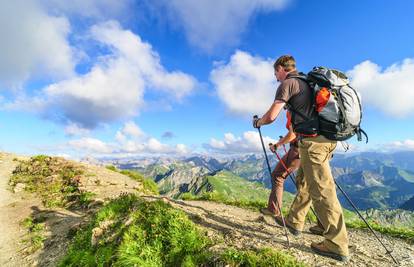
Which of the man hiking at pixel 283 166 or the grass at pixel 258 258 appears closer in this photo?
the grass at pixel 258 258

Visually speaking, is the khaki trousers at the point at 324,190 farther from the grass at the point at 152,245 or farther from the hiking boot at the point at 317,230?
the hiking boot at the point at 317,230

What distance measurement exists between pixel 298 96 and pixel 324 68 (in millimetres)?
1201

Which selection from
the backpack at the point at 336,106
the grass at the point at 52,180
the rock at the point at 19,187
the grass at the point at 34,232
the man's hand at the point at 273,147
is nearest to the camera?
the backpack at the point at 336,106

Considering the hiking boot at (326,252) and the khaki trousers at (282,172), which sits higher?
the khaki trousers at (282,172)

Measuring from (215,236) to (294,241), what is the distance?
2350 millimetres

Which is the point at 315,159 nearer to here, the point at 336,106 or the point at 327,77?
the point at 336,106

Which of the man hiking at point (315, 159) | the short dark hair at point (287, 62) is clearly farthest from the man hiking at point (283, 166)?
the short dark hair at point (287, 62)

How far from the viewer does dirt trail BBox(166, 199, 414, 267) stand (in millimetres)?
7352

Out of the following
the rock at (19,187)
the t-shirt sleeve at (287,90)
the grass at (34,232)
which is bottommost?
the grass at (34,232)

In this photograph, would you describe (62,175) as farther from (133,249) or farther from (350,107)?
(350,107)

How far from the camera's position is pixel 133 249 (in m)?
7.91

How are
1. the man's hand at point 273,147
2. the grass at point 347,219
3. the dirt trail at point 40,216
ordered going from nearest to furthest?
1. the man's hand at point 273,147
2. the grass at point 347,219
3. the dirt trail at point 40,216

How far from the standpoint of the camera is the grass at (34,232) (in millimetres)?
12008

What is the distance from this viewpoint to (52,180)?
2288 centimetres
